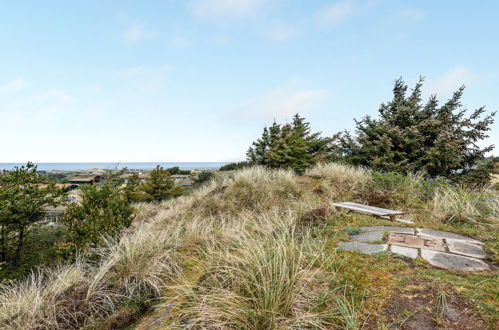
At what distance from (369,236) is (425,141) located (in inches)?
417

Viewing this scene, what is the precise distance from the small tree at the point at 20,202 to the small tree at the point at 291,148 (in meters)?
9.26

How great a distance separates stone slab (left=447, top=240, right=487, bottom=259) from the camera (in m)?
2.27

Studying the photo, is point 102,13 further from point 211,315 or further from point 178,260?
point 211,315

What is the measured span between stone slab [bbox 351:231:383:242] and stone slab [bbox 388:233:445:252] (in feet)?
0.40

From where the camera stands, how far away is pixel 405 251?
2281 mm

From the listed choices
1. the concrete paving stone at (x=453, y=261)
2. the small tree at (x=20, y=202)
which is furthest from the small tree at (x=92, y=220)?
the concrete paving stone at (x=453, y=261)

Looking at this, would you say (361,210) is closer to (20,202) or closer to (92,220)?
(92,220)

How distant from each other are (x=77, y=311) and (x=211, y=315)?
1465mm

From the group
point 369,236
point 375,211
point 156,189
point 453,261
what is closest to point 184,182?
point 156,189

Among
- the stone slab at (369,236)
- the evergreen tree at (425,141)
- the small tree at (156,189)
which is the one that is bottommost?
the small tree at (156,189)

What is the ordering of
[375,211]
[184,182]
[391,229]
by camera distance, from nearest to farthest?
1. [391,229]
2. [375,211]
3. [184,182]

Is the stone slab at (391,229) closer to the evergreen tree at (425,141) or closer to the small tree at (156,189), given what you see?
the evergreen tree at (425,141)

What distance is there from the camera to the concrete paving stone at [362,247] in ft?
7.64

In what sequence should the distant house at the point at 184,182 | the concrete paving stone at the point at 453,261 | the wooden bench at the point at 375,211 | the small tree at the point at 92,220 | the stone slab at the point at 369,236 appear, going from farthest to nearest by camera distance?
the distant house at the point at 184,182 < the small tree at the point at 92,220 < the wooden bench at the point at 375,211 < the stone slab at the point at 369,236 < the concrete paving stone at the point at 453,261
